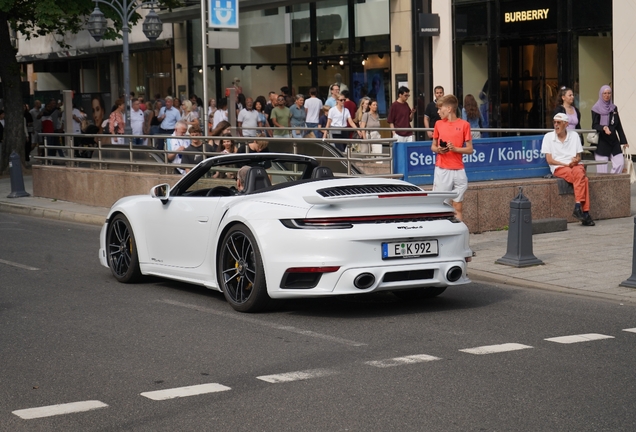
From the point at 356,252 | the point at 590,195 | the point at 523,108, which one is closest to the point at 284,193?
the point at 356,252

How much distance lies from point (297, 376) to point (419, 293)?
324cm

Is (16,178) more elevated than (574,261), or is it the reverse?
(16,178)

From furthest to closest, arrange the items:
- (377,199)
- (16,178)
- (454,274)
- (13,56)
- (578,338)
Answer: (13,56)
(16,178)
(454,274)
(377,199)
(578,338)

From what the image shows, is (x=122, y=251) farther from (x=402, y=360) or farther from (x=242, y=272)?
(x=402, y=360)

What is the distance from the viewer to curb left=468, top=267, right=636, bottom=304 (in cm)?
968

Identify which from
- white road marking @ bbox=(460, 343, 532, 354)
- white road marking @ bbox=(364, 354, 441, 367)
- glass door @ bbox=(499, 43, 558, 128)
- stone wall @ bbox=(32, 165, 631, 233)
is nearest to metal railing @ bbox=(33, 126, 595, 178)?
stone wall @ bbox=(32, 165, 631, 233)

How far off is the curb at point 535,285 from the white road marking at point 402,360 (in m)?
3.08

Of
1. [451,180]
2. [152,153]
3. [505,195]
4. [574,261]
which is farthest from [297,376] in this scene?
[152,153]

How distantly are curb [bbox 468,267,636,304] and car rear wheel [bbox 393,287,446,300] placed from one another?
1.22 metres

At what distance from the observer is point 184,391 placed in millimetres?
6320

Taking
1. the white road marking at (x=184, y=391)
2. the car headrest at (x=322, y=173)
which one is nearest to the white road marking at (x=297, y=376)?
the white road marking at (x=184, y=391)

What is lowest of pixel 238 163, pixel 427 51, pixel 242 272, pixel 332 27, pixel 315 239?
pixel 242 272

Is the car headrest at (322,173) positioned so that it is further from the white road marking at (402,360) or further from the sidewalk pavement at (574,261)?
the white road marking at (402,360)

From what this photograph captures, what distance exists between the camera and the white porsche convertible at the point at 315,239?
335 inches
